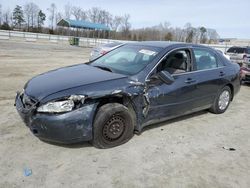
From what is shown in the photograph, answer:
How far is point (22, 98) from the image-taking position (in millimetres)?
3836

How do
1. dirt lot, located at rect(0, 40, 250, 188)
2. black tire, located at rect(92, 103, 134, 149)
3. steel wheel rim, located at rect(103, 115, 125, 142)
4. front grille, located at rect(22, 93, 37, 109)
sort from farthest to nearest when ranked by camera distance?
steel wheel rim, located at rect(103, 115, 125, 142) → black tire, located at rect(92, 103, 134, 149) → front grille, located at rect(22, 93, 37, 109) → dirt lot, located at rect(0, 40, 250, 188)

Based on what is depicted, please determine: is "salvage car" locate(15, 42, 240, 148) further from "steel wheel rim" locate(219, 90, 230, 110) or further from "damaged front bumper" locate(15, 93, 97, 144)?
"steel wheel rim" locate(219, 90, 230, 110)

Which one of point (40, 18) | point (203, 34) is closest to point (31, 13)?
point (40, 18)

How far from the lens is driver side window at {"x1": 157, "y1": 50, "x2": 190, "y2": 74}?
14.5 ft

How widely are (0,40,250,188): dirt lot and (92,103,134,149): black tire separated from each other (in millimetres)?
130

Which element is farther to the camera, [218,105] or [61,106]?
[218,105]

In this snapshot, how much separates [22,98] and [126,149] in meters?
1.74

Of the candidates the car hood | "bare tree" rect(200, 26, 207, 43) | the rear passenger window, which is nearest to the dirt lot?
the car hood

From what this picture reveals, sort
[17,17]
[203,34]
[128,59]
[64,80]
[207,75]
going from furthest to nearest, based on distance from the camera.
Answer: [203,34] → [17,17] → [207,75] → [128,59] → [64,80]

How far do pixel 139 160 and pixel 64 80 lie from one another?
1612 millimetres

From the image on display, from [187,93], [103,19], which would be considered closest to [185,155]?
[187,93]

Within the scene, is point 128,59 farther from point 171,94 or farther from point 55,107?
point 55,107

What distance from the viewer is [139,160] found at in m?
3.55

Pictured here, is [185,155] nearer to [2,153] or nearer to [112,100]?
[112,100]
